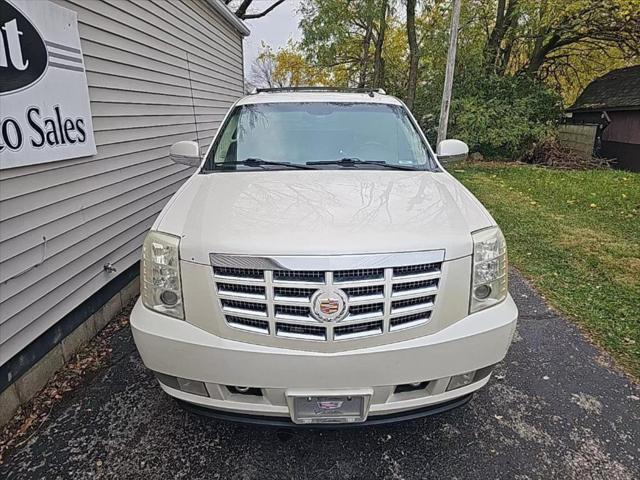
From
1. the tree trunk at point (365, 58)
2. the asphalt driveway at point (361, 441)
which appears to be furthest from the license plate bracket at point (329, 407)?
the tree trunk at point (365, 58)

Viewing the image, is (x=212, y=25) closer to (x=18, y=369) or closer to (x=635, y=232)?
(x=18, y=369)

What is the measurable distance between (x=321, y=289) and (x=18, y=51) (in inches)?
89.9

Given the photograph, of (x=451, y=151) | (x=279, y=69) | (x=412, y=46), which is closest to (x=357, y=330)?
(x=451, y=151)

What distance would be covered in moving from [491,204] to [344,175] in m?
5.77

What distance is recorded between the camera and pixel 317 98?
3.55m

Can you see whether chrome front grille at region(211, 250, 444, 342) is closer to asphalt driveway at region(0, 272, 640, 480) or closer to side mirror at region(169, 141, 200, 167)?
asphalt driveway at region(0, 272, 640, 480)

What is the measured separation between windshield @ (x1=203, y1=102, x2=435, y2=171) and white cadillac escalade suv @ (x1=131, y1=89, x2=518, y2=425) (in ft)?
2.82

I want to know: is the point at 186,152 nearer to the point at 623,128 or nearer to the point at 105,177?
the point at 105,177

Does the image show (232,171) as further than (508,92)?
No

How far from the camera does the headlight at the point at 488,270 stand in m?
1.93

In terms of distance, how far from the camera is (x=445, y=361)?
6.06 feet

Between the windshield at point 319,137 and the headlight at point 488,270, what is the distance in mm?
1031

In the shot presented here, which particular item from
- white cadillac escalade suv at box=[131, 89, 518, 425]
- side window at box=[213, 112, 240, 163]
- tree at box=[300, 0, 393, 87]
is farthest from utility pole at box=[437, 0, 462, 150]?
white cadillac escalade suv at box=[131, 89, 518, 425]

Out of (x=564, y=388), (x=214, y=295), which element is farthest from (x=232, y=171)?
(x=564, y=388)
